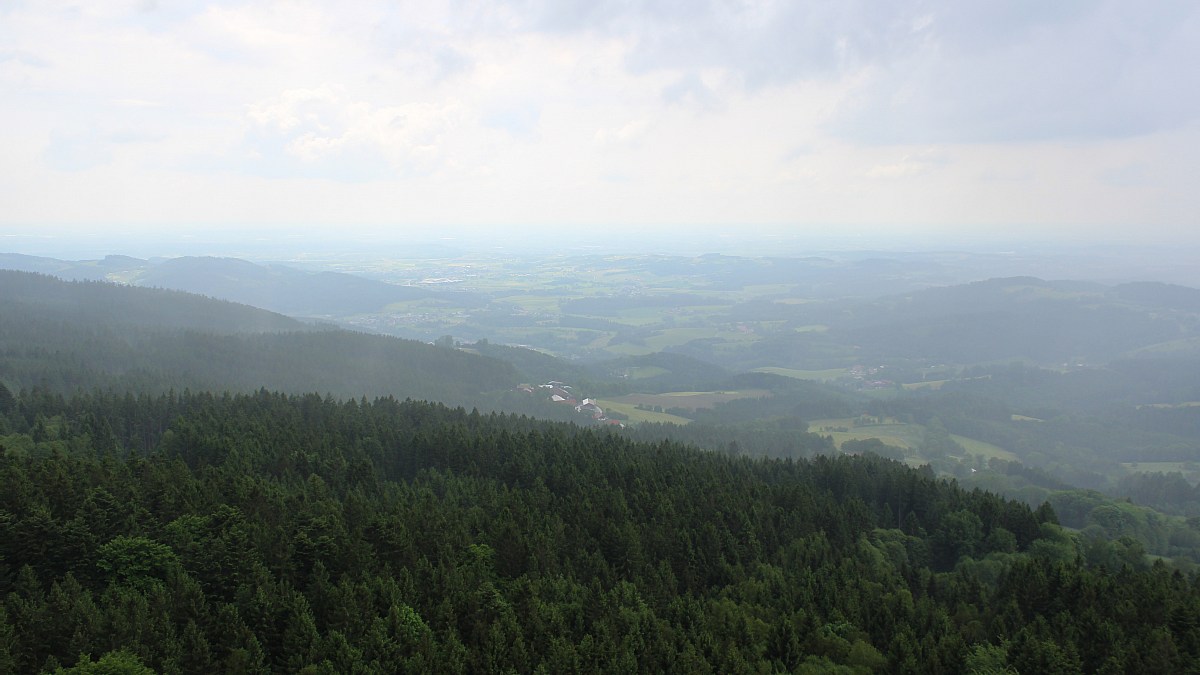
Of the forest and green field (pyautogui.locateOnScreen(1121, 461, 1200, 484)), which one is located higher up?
the forest

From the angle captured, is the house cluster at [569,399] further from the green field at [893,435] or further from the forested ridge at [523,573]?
the forested ridge at [523,573]

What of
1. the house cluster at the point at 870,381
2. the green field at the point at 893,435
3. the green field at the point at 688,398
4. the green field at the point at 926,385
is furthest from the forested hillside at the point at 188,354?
the green field at the point at 926,385

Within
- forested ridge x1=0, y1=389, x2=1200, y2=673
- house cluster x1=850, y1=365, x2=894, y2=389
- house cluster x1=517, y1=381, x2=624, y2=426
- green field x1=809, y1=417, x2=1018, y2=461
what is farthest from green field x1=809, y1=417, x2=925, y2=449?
forested ridge x1=0, y1=389, x2=1200, y2=673

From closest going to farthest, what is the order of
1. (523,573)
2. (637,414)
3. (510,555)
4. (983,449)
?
(523,573)
(510,555)
(983,449)
(637,414)

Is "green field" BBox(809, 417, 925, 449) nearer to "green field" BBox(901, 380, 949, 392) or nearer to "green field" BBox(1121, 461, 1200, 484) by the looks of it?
"green field" BBox(1121, 461, 1200, 484)

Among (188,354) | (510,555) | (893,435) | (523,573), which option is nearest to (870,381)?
(893,435)

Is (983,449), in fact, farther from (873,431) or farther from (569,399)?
(569,399)

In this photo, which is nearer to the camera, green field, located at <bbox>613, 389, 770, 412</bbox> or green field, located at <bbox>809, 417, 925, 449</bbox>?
green field, located at <bbox>809, 417, 925, 449</bbox>
